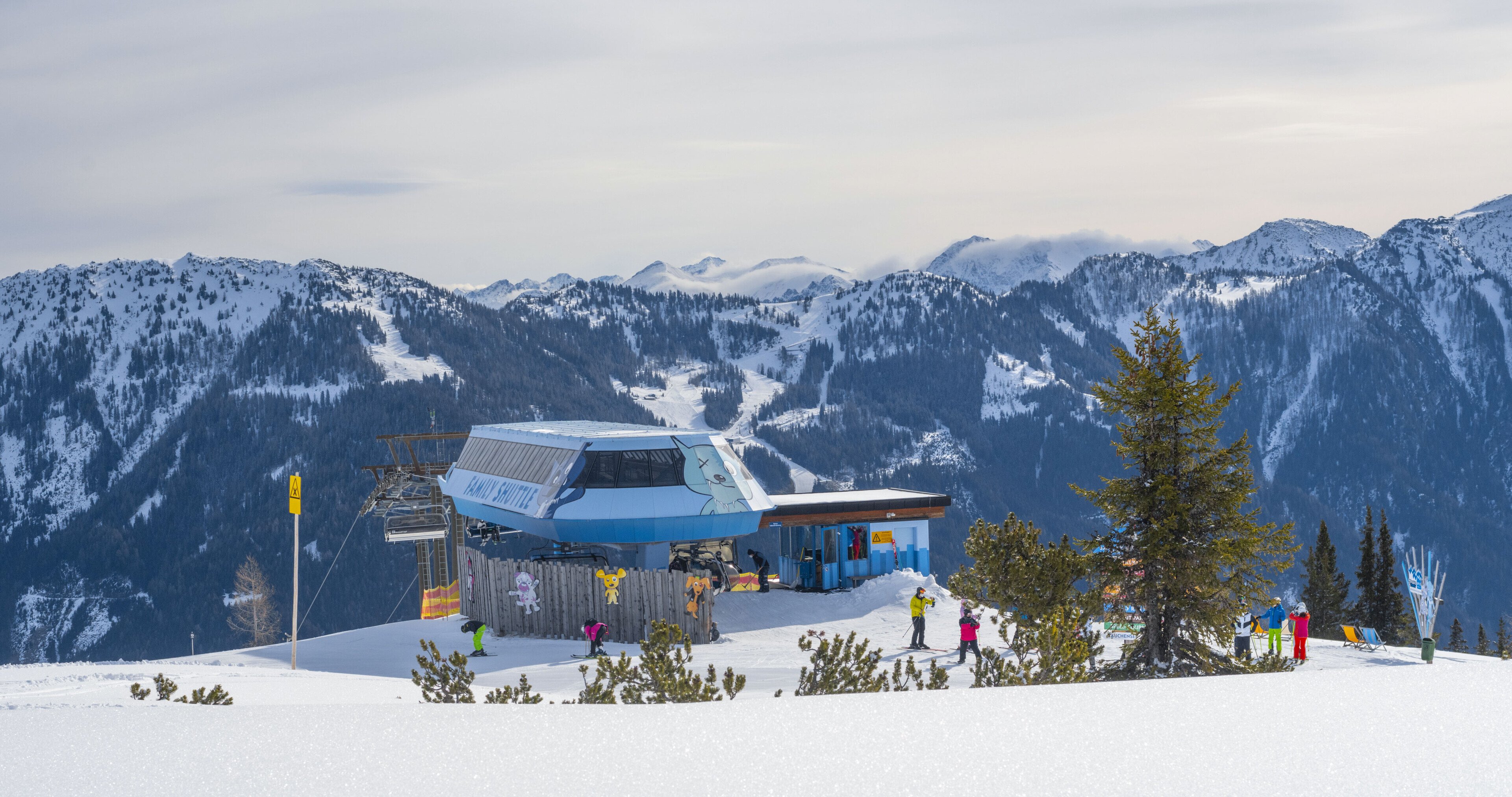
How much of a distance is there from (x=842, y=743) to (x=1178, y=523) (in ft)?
49.1

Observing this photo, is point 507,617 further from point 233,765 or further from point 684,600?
point 233,765

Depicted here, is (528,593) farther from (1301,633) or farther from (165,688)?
(165,688)

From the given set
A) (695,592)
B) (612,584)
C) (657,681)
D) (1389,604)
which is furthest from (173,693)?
(1389,604)

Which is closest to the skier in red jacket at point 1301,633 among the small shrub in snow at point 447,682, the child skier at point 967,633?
the child skier at point 967,633

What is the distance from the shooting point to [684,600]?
27.8m

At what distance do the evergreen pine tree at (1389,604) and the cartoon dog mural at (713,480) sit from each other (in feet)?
157

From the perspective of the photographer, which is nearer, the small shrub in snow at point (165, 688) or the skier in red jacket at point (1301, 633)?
the small shrub in snow at point (165, 688)

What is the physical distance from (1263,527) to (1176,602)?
6.47ft

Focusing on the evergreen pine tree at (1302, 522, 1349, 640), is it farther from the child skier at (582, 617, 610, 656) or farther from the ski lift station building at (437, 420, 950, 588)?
the child skier at (582, 617, 610, 656)

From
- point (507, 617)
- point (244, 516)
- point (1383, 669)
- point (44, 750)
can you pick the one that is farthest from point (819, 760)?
point (244, 516)

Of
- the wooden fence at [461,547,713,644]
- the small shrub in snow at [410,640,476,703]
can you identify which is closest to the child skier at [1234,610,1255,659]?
the wooden fence at [461,547,713,644]

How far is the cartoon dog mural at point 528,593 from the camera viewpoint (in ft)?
96.6

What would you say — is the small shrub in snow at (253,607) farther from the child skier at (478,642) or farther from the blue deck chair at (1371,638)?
the blue deck chair at (1371,638)

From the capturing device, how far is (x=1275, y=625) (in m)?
27.1
